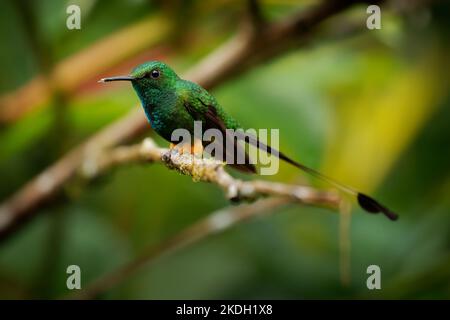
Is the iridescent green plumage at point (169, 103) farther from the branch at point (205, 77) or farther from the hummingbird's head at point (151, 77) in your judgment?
the branch at point (205, 77)

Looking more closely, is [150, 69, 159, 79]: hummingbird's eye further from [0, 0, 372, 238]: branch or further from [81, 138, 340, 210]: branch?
[0, 0, 372, 238]: branch

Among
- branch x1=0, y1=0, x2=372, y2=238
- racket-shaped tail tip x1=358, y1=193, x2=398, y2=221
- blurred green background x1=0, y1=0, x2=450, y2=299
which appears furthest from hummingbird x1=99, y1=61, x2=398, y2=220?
blurred green background x1=0, y1=0, x2=450, y2=299

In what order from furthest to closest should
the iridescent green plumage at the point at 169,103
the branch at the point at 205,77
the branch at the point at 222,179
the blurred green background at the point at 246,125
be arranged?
the blurred green background at the point at 246,125 < the branch at the point at 205,77 < the iridescent green plumage at the point at 169,103 < the branch at the point at 222,179

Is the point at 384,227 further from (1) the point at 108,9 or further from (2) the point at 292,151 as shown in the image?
(1) the point at 108,9

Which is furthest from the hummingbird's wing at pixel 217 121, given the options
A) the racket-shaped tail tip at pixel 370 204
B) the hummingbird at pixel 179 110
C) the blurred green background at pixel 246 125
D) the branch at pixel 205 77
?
the blurred green background at pixel 246 125
